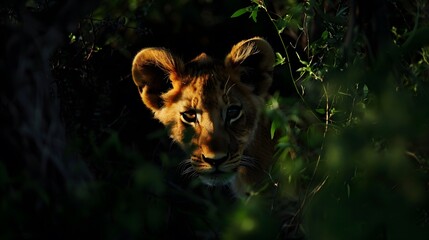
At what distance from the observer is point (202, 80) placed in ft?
16.8

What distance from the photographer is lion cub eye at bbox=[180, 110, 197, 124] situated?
197 inches

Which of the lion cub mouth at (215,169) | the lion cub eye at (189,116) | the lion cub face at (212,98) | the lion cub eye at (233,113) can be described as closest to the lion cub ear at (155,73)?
the lion cub face at (212,98)

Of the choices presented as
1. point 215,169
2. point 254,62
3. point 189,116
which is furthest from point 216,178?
point 254,62

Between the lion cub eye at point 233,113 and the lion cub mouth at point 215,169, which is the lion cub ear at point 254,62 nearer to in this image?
the lion cub eye at point 233,113

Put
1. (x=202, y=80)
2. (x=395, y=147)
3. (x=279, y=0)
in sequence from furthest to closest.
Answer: (x=279, y=0), (x=202, y=80), (x=395, y=147)

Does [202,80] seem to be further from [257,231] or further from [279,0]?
[257,231]

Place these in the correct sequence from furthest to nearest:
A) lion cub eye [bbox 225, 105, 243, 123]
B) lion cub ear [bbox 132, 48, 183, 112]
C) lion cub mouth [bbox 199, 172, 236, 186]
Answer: lion cub ear [bbox 132, 48, 183, 112] < lion cub eye [bbox 225, 105, 243, 123] < lion cub mouth [bbox 199, 172, 236, 186]

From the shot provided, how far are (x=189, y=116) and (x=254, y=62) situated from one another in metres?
0.64

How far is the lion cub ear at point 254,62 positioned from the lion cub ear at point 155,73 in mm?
342

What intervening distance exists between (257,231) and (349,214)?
301mm

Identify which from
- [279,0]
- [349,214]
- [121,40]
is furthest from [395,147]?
[279,0]

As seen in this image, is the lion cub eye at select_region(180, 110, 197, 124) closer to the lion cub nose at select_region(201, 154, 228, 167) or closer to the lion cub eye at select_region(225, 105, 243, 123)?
the lion cub eye at select_region(225, 105, 243, 123)

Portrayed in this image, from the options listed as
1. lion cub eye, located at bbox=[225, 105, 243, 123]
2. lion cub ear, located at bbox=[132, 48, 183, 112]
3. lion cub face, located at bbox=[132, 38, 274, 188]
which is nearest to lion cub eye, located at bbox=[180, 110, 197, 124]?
lion cub face, located at bbox=[132, 38, 274, 188]

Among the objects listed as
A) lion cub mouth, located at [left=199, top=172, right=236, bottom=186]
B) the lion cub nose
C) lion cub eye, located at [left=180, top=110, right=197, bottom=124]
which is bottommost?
lion cub mouth, located at [left=199, top=172, right=236, bottom=186]
